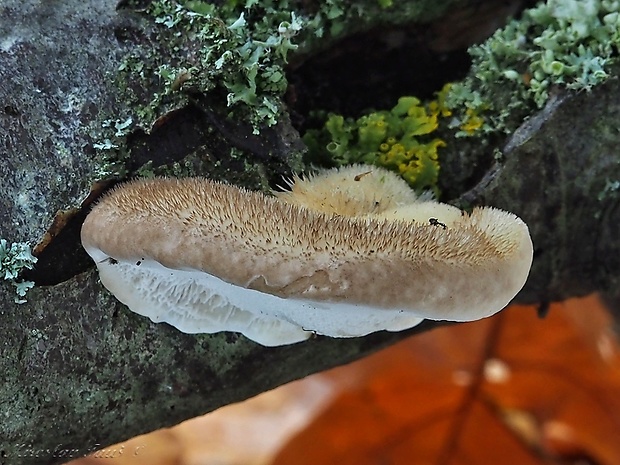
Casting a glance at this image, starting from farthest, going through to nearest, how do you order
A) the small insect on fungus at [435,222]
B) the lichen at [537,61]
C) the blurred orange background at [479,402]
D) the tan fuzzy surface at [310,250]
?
1. the blurred orange background at [479,402]
2. the lichen at [537,61]
3. the small insect on fungus at [435,222]
4. the tan fuzzy surface at [310,250]

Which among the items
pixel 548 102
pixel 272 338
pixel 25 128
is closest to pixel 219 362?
pixel 272 338

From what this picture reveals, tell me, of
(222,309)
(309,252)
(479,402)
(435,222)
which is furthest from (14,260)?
(479,402)

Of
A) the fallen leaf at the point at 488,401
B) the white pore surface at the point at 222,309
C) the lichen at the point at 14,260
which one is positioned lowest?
the fallen leaf at the point at 488,401

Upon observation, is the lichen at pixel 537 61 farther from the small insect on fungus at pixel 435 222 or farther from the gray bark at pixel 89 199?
the small insect on fungus at pixel 435 222

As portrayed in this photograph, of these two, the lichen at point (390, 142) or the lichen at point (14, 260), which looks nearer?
the lichen at point (14, 260)

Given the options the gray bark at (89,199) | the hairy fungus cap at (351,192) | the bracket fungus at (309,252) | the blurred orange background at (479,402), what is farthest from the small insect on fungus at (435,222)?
the blurred orange background at (479,402)

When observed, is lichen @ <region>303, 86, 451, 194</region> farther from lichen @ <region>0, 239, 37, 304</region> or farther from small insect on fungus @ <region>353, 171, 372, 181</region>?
lichen @ <region>0, 239, 37, 304</region>

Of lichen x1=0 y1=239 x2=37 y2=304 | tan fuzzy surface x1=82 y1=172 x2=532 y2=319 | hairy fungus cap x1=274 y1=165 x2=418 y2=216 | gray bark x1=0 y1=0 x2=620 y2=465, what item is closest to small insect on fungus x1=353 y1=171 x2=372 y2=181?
hairy fungus cap x1=274 y1=165 x2=418 y2=216
